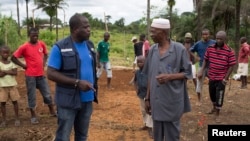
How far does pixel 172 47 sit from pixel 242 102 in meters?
5.72

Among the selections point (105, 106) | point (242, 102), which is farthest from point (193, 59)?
point (105, 106)

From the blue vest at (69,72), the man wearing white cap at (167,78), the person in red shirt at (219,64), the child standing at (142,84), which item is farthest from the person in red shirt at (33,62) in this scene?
the person in red shirt at (219,64)

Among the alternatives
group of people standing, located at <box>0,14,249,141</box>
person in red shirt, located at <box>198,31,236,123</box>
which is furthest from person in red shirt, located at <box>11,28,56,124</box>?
person in red shirt, located at <box>198,31,236,123</box>

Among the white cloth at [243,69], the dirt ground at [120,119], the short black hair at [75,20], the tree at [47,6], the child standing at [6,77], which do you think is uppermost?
the tree at [47,6]

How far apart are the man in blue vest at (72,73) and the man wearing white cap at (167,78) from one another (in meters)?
0.72

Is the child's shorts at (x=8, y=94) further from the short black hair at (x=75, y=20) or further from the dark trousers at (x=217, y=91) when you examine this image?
the dark trousers at (x=217, y=91)

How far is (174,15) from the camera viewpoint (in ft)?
141

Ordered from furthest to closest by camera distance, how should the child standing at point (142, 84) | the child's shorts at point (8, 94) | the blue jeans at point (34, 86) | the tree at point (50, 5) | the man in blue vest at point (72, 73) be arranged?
the tree at point (50, 5)
the blue jeans at point (34, 86)
the child's shorts at point (8, 94)
the child standing at point (142, 84)
the man in blue vest at point (72, 73)

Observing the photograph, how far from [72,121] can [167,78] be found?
1119mm

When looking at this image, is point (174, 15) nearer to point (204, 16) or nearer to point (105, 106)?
point (204, 16)

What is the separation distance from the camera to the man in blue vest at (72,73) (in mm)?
3672

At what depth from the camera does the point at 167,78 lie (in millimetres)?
3885

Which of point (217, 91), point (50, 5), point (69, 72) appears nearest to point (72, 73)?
point (69, 72)

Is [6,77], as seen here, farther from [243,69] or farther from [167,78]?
[243,69]
